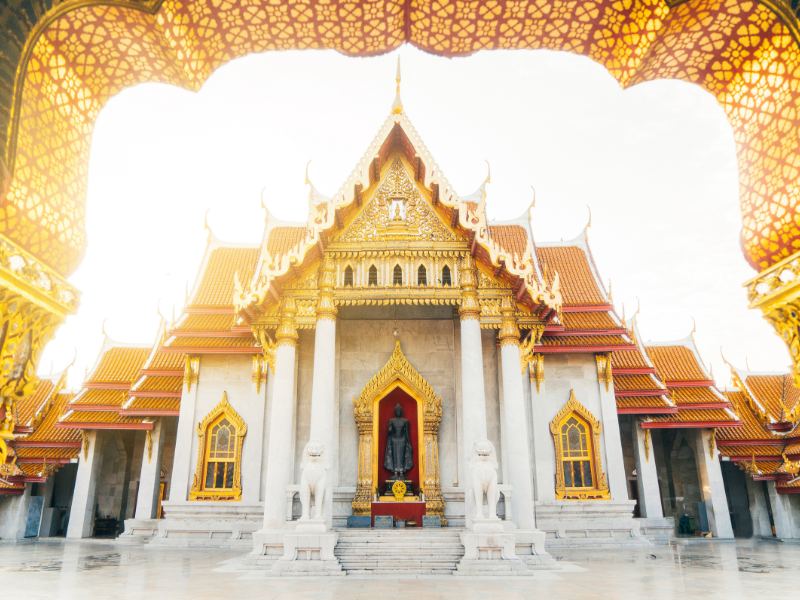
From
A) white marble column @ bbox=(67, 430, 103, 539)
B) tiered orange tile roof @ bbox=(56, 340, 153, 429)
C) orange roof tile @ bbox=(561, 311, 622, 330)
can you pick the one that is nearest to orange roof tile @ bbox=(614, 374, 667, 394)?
orange roof tile @ bbox=(561, 311, 622, 330)

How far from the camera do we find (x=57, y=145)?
3.94 metres

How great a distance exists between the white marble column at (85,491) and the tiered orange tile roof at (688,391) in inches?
646

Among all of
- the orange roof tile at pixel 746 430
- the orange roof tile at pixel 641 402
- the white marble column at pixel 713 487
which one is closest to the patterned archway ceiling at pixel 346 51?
the orange roof tile at pixel 641 402

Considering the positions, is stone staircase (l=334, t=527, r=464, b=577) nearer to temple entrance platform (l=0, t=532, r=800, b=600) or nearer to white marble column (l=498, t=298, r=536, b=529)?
temple entrance platform (l=0, t=532, r=800, b=600)

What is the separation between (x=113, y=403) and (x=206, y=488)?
637cm

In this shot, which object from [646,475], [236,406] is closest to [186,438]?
[236,406]

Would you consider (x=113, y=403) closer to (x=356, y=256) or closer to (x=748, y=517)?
(x=356, y=256)

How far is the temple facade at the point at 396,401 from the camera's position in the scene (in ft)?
34.0

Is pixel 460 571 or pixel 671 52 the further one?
pixel 460 571

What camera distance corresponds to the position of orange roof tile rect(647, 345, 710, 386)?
19.2 m

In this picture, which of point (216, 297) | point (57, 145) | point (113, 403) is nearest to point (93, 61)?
point (57, 145)

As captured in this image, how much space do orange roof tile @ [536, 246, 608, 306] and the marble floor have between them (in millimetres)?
6832

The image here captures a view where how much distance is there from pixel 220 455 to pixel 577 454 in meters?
8.36

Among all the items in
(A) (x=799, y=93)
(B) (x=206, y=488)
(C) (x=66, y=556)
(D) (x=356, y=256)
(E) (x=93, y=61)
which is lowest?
(C) (x=66, y=556)
